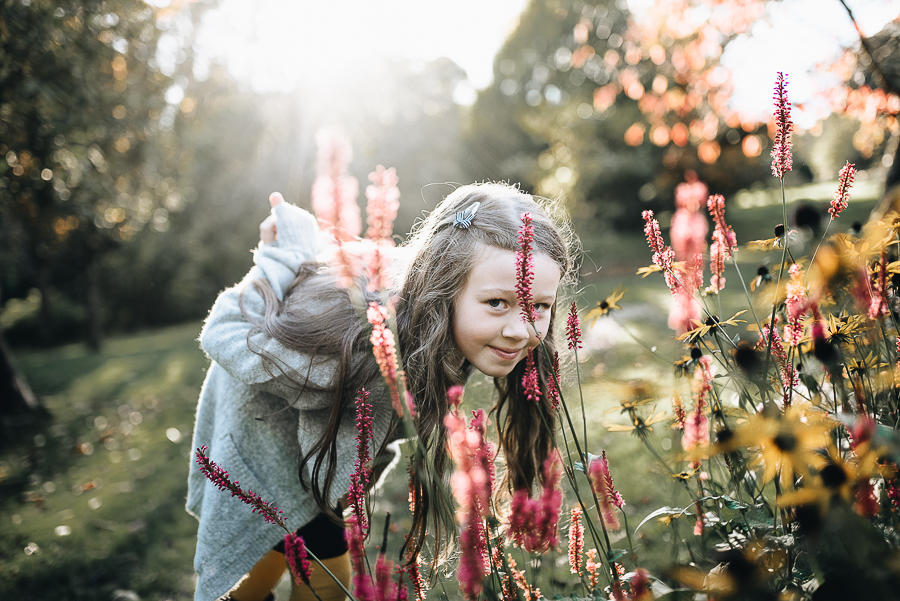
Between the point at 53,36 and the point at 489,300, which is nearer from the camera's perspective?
the point at 489,300

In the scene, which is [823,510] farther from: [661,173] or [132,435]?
[661,173]

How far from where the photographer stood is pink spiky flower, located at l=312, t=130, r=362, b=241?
904 mm

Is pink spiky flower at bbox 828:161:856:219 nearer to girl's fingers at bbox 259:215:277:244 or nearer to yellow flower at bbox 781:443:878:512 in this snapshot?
yellow flower at bbox 781:443:878:512

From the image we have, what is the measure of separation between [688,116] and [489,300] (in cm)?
1134

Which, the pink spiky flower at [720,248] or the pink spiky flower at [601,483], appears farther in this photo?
the pink spiky flower at [720,248]

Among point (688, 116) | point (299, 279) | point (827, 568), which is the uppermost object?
point (688, 116)

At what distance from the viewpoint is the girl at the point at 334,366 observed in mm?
1689

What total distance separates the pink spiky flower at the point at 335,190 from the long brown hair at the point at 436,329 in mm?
797

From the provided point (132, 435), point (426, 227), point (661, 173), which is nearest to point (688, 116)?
point (661, 173)

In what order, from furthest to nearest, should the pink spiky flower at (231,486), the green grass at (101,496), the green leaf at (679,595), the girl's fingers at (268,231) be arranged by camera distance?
the green grass at (101,496), the girl's fingers at (268,231), the pink spiky flower at (231,486), the green leaf at (679,595)

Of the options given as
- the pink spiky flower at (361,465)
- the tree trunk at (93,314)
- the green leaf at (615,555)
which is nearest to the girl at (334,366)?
the pink spiky flower at (361,465)

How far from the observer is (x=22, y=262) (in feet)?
57.6

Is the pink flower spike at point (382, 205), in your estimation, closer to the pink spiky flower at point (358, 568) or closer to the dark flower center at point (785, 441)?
the pink spiky flower at point (358, 568)

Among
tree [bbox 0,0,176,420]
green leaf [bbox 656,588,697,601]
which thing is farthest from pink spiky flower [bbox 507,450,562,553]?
tree [bbox 0,0,176,420]
